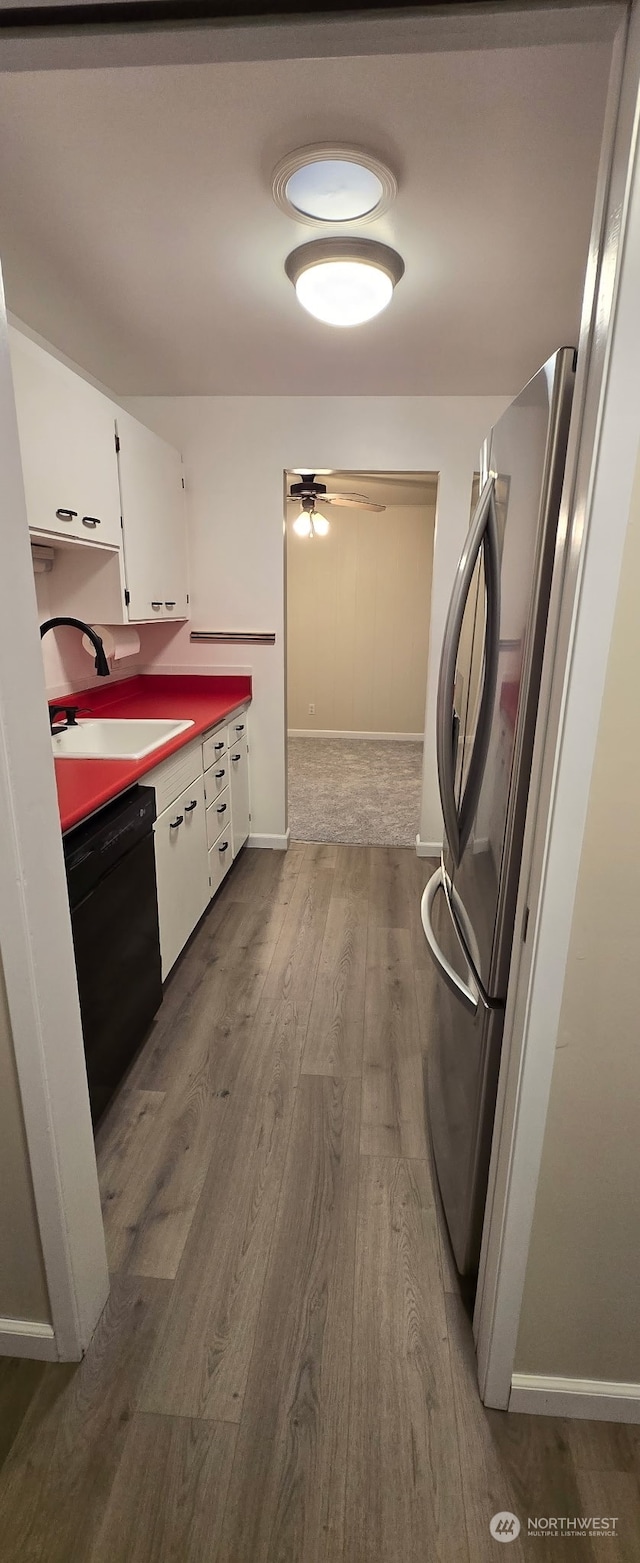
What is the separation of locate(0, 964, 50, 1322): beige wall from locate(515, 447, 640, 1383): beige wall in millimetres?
857

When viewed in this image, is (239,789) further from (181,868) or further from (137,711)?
(181,868)

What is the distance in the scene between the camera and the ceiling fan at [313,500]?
11.9 feet

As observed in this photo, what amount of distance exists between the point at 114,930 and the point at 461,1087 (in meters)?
0.96

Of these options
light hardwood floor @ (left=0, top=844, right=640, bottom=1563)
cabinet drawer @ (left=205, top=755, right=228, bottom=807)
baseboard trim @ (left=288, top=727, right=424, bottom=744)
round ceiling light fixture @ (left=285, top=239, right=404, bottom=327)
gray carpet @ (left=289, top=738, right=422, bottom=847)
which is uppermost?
round ceiling light fixture @ (left=285, top=239, right=404, bottom=327)

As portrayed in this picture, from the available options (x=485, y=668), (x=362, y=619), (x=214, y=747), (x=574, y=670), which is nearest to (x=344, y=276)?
(x=485, y=668)

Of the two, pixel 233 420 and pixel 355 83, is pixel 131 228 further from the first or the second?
pixel 233 420

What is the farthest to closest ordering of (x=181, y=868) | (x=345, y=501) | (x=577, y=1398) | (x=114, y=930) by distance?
(x=345, y=501) < (x=181, y=868) < (x=114, y=930) < (x=577, y=1398)

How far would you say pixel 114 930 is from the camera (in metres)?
1.79

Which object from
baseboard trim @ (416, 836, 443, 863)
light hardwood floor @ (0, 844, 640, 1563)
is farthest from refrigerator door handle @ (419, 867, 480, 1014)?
baseboard trim @ (416, 836, 443, 863)

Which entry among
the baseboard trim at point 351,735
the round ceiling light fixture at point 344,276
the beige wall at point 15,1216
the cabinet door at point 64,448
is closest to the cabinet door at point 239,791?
the cabinet door at point 64,448

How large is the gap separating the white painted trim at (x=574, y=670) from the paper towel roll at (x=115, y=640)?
2.24 metres

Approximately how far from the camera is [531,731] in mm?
1012

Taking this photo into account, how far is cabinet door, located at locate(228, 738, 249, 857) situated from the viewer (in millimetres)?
3309

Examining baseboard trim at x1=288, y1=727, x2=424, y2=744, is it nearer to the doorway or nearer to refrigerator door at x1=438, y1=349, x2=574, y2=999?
the doorway
